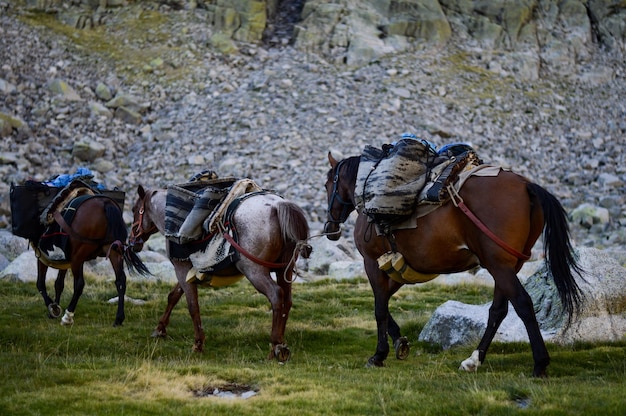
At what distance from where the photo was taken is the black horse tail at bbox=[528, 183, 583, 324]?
7.81 m

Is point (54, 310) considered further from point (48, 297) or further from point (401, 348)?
point (401, 348)

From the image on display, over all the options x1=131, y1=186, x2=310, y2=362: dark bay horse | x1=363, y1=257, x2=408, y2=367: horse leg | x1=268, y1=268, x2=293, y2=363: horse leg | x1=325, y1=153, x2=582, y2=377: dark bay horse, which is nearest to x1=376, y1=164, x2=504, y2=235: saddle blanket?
x1=325, y1=153, x2=582, y2=377: dark bay horse

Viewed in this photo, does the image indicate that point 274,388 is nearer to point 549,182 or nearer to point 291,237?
point 291,237

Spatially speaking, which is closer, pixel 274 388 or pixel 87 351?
pixel 274 388

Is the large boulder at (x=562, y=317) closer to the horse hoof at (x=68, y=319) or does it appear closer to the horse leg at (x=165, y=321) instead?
the horse leg at (x=165, y=321)

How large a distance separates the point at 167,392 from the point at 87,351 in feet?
11.0

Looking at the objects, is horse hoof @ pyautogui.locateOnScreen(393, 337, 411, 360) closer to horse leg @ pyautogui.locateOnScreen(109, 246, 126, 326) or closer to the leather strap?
the leather strap

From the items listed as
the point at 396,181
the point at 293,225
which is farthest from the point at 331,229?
the point at 396,181

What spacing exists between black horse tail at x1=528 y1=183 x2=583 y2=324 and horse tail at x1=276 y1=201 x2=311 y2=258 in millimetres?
3010

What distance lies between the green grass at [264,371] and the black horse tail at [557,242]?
96 centimetres

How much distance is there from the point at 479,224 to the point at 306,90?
29861 millimetres

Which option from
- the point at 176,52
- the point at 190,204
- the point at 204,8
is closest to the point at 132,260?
the point at 190,204

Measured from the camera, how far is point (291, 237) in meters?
9.49

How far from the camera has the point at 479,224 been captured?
7.89 metres
